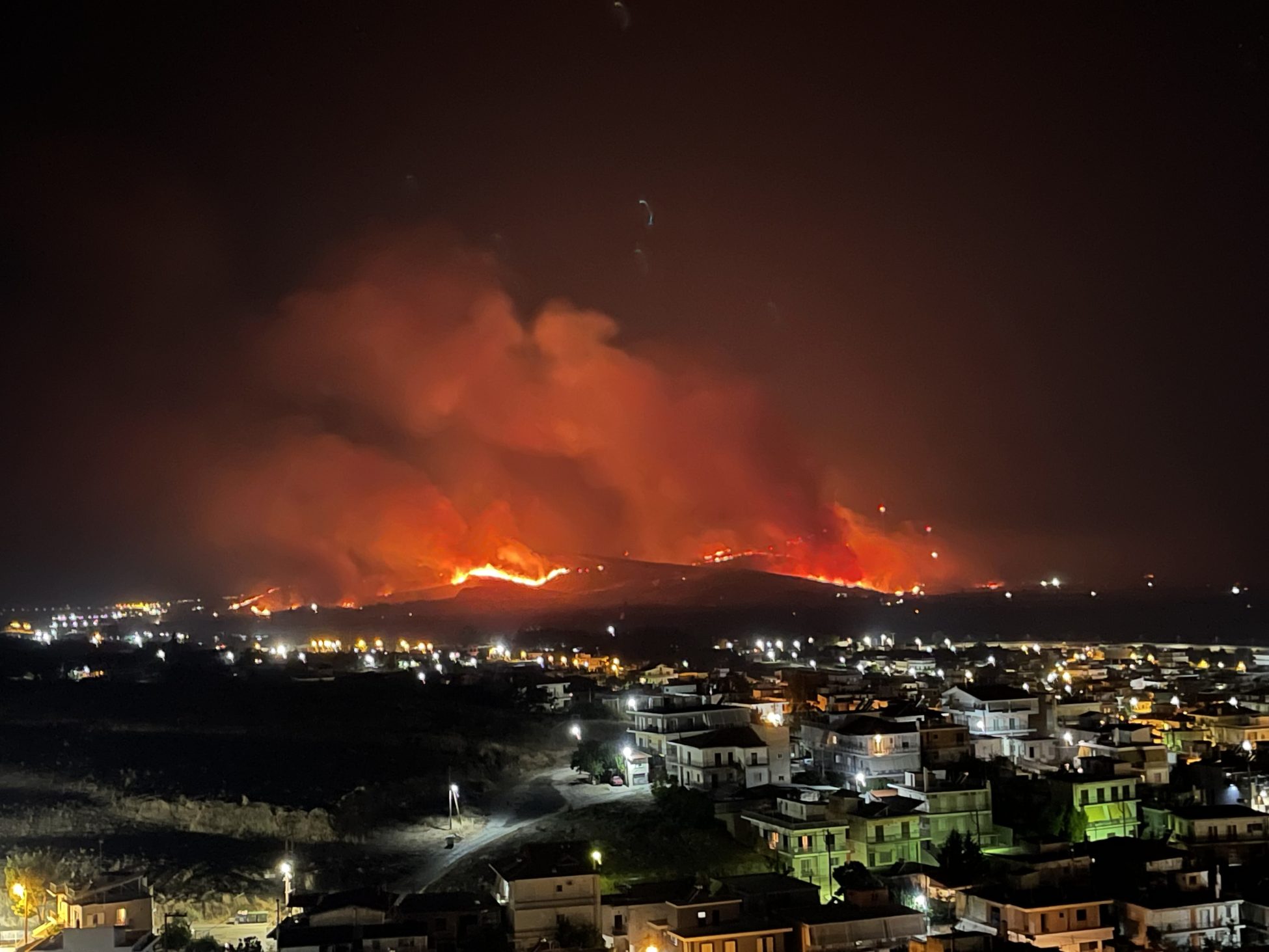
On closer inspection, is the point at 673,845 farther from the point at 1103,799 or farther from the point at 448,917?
the point at 1103,799

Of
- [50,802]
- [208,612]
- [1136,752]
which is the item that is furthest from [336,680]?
[208,612]

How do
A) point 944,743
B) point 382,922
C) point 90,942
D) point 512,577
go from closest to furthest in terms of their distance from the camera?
point 90,942, point 382,922, point 944,743, point 512,577

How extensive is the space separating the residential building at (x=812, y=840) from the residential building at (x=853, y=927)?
107 inches

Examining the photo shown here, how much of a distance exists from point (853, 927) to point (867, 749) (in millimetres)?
7739

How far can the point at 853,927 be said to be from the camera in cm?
1219

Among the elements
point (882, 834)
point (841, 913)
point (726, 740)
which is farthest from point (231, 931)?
point (726, 740)

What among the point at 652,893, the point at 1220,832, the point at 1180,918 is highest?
the point at 652,893

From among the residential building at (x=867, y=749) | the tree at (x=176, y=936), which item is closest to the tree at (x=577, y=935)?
the tree at (x=176, y=936)

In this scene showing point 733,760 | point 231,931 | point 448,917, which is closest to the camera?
point 448,917

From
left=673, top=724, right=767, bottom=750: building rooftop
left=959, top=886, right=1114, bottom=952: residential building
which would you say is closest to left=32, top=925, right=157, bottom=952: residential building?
left=959, top=886, right=1114, bottom=952: residential building

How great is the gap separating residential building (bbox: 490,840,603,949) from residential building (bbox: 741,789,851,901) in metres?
3.62

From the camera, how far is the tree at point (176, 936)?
41.7ft

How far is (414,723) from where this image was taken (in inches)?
1148

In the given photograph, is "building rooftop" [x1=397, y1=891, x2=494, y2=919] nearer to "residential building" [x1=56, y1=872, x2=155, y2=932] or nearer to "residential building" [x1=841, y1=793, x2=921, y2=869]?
"residential building" [x1=56, y1=872, x2=155, y2=932]
